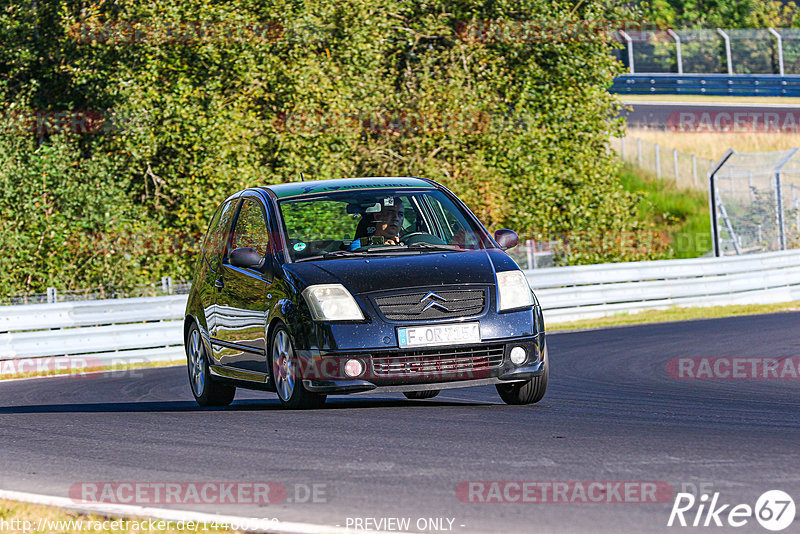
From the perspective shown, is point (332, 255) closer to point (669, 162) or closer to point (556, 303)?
point (556, 303)

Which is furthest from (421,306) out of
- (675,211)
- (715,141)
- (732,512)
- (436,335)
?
(715,141)

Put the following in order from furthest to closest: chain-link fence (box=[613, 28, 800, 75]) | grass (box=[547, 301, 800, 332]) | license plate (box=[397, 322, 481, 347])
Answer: chain-link fence (box=[613, 28, 800, 75]) → grass (box=[547, 301, 800, 332]) → license plate (box=[397, 322, 481, 347])

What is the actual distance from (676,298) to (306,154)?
834 cm

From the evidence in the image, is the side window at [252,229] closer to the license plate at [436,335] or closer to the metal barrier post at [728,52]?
the license plate at [436,335]

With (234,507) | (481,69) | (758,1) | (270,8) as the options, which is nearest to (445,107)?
(481,69)

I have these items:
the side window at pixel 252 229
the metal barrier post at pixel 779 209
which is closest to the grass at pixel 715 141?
the metal barrier post at pixel 779 209

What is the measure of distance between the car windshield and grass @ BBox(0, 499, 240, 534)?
3.80 m

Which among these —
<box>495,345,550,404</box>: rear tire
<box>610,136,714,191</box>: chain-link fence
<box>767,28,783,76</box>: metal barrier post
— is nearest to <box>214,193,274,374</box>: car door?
<box>495,345,550,404</box>: rear tire

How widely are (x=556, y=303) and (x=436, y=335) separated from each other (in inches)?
585

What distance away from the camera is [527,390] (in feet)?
32.0

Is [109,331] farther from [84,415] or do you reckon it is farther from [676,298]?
[676,298]

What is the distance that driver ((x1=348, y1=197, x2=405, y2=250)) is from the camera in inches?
400

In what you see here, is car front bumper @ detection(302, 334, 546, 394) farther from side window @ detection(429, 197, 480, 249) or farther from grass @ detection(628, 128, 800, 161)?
grass @ detection(628, 128, 800, 161)

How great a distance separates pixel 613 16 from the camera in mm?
36031
